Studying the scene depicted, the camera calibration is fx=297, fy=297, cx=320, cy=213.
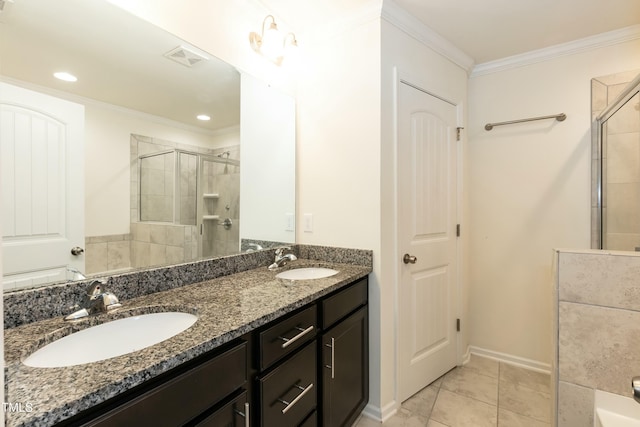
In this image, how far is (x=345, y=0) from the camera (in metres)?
1.64

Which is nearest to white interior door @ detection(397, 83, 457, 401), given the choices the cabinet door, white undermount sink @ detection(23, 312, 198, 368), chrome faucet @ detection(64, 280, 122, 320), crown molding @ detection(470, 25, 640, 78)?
the cabinet door

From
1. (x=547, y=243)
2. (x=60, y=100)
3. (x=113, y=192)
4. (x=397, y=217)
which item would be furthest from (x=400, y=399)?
(x=60, y=100)

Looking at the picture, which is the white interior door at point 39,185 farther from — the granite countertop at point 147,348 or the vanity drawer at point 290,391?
the vanity drawer at point 290,391

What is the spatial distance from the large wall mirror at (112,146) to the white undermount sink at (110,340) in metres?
0.25

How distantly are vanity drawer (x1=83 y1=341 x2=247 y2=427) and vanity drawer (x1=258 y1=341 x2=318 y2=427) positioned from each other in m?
0.15

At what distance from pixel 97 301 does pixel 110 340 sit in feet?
0.48

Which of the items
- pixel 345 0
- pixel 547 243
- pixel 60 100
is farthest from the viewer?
pixel 547 243

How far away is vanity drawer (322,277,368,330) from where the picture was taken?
53.7 inches

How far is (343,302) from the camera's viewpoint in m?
1.49

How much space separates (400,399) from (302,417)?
0.90 meters

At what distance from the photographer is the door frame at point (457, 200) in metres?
1.77

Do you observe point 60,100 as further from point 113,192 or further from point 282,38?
point 282,38

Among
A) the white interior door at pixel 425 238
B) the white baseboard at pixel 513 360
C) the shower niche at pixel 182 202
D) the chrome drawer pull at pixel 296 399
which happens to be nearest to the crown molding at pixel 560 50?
the white interior door at pixel 425 238

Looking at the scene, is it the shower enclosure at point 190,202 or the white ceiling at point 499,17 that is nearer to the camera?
the shower enclosure at point 190,202
